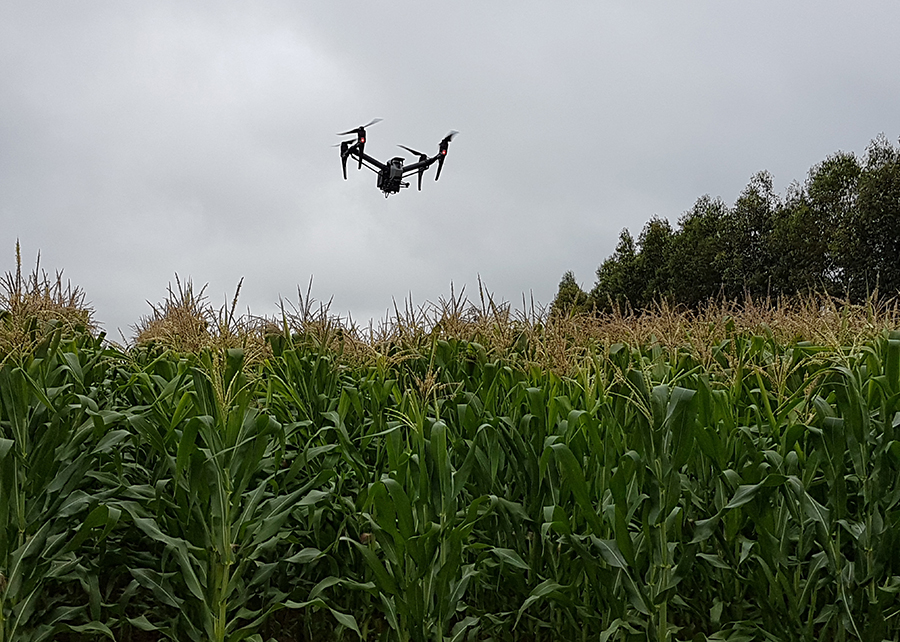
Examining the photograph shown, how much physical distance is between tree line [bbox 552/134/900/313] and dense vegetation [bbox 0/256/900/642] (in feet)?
84.4

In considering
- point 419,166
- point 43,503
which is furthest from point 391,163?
point 43,503

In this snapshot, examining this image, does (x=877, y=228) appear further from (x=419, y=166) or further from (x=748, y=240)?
(x=419, y=166)

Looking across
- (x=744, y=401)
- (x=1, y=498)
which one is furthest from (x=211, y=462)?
(x=744, y=401)

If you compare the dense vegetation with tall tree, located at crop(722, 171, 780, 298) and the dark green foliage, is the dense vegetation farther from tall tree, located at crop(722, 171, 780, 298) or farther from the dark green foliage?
tall tree, located at crop(722, 171, 780, 298)

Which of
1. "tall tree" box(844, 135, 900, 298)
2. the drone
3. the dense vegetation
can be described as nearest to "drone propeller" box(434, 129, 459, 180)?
the drone

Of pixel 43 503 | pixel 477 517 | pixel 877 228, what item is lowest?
pixel 477 517

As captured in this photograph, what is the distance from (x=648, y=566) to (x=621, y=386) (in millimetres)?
1156

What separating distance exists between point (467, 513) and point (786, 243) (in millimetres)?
36266

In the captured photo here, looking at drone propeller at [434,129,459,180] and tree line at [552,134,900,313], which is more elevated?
drone propeller at [434,129,459,180]

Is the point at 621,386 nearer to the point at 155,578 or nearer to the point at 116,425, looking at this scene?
the point at 155,578

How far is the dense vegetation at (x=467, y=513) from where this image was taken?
3957mm

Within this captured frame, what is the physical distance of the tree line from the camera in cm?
3203

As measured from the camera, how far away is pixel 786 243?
35719 mm

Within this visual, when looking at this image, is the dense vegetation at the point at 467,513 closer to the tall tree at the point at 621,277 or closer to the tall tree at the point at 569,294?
the tall tree at the point at 569,294
